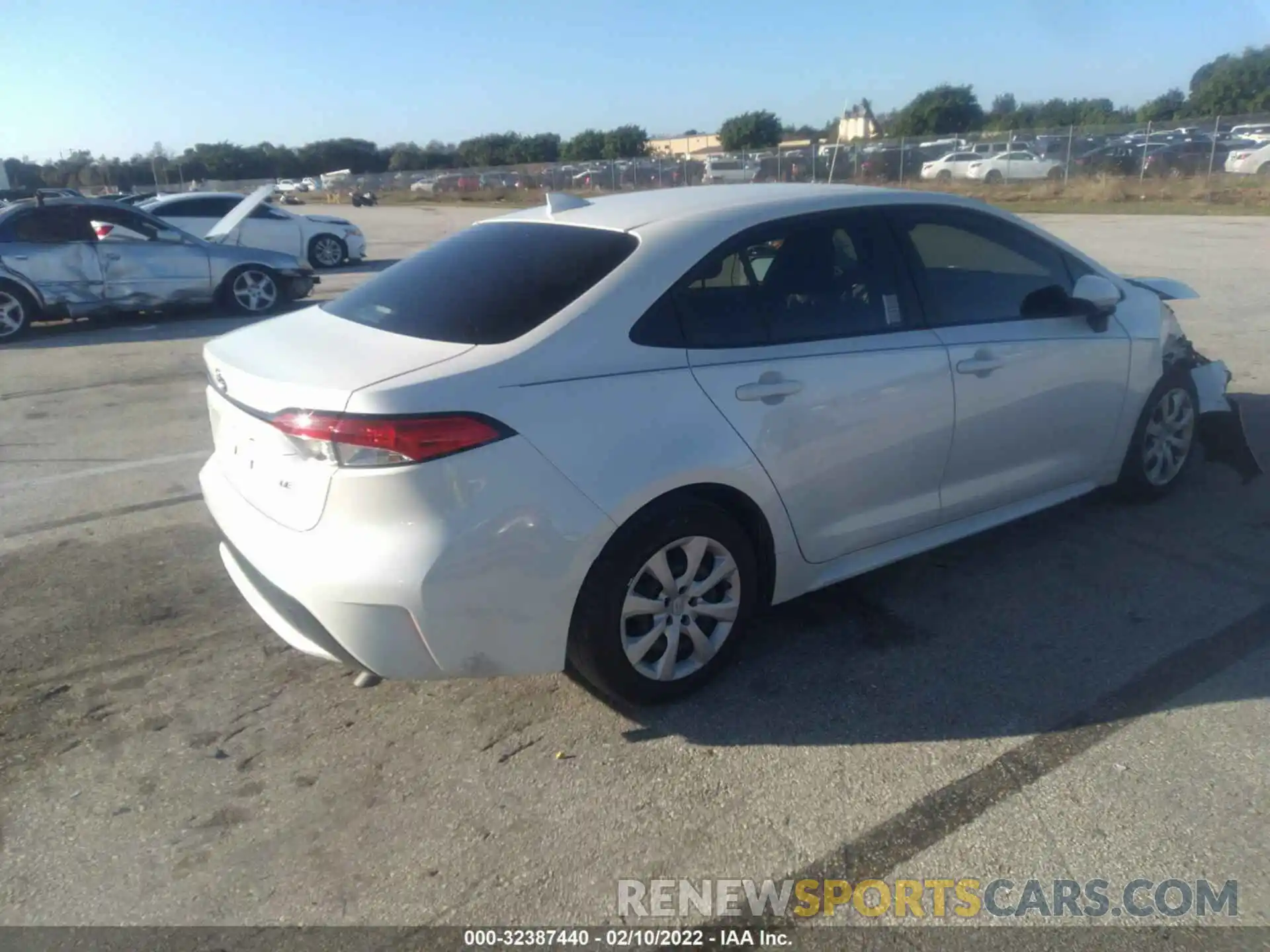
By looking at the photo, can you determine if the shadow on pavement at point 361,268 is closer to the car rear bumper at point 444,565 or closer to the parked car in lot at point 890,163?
the car rear bumper at point 444,565

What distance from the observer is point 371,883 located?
2820mm

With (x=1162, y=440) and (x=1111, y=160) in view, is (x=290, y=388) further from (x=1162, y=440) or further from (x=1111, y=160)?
(x=1111, y=160)

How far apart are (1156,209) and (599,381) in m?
27.0

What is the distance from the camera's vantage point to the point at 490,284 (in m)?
3.58

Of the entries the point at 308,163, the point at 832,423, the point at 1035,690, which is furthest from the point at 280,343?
the point at 308,163

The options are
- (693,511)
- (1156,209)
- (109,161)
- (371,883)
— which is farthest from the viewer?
(109,161)

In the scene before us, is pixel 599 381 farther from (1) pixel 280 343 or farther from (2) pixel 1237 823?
(2) pixel 1237 823

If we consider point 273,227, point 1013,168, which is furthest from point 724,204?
point 1013,168

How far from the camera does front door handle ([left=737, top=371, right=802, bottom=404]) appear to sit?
3511mm

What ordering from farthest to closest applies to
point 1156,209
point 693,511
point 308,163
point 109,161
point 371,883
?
point 308,163 → point 109,161 → point 1156,209 → point 693,511 → point 371,883

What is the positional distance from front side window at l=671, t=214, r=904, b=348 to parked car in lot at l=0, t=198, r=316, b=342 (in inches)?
422

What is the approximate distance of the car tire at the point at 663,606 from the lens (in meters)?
3.26

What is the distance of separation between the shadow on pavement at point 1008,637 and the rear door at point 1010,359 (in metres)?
0.37

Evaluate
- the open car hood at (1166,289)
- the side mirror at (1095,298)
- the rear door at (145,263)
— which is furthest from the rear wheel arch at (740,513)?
the rear door at (145,263)
